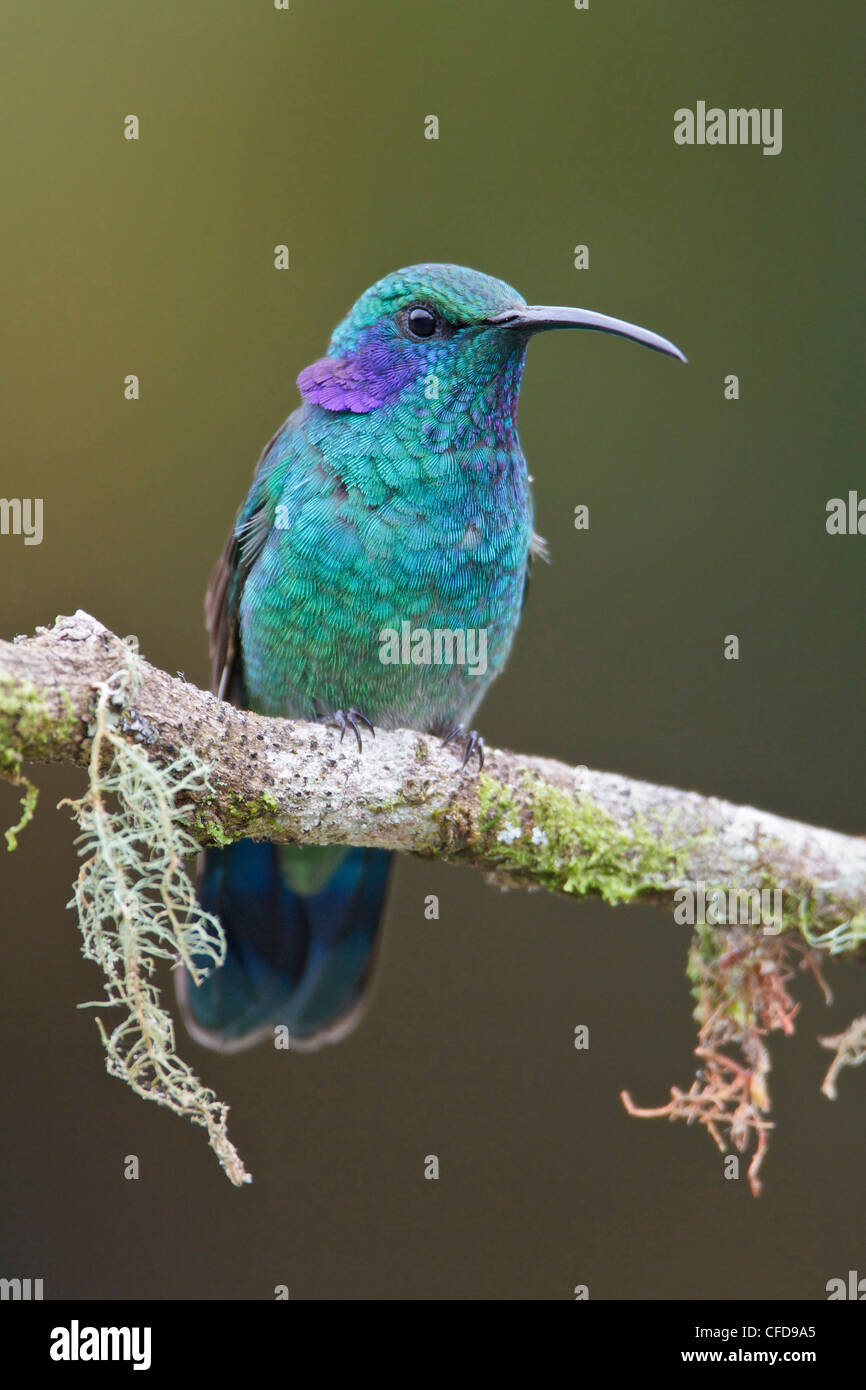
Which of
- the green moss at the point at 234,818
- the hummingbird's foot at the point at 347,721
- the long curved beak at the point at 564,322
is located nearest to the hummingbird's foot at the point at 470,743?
the hummingbird's foot at the point at 347,721

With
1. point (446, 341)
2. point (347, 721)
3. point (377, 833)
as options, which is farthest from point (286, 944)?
point (446, 341)

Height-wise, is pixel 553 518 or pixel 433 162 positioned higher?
pixel 433 162

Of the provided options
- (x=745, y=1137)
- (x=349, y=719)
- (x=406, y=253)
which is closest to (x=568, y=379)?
(x=406, y=253)

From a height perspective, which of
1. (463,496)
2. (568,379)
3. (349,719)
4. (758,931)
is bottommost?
(758,931)

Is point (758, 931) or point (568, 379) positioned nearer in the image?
point (758, 931)

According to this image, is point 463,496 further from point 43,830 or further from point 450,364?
point 43,830

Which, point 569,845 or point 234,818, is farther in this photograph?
point 569,845

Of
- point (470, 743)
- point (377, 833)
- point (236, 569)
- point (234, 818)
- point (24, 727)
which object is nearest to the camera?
point (24, 727)

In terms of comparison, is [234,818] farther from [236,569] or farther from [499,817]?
[236,569]
